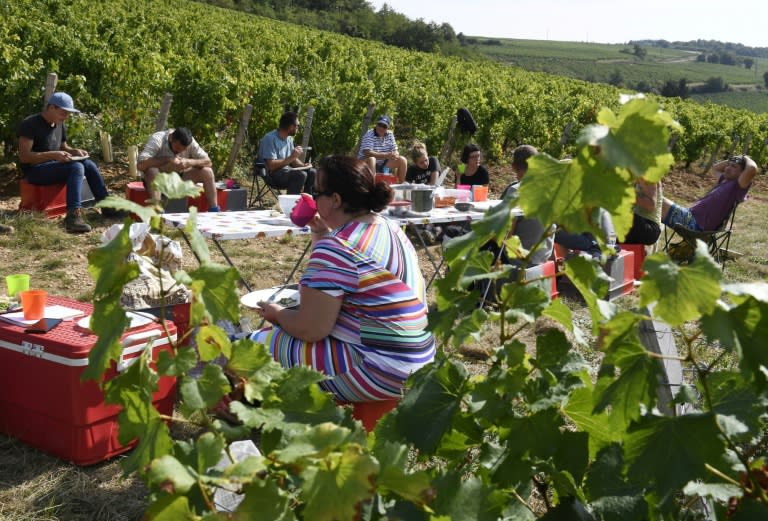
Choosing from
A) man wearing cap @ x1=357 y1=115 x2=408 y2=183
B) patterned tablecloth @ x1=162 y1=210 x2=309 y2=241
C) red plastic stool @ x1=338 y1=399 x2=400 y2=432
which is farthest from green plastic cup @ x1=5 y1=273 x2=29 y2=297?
man wearing cap @ x1=357 y1=115 x2=408 y2=183

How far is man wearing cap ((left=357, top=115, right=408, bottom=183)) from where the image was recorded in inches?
383

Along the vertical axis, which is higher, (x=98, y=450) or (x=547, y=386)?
(x=547, y=386)

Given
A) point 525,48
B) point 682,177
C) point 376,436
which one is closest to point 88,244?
point 376,436

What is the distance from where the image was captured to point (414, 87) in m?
14.9

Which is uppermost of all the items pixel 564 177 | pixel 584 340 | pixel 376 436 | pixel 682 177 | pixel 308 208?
pixel 564 177

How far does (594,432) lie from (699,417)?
246mm

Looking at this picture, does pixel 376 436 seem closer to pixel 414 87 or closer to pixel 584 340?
pixel 584 340

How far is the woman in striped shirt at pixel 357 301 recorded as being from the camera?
253 centimetres

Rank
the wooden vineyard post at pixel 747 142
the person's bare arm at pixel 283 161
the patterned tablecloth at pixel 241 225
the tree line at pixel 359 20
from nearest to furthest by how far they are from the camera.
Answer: the patterned tablecloth at pixel 241 225 < the person's bare arm at pixel 283 161 < the wooden vineyard post at pixel 747 142 < the tree line at pixel 359 20

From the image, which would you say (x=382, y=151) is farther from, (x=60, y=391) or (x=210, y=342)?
(x=210, y=342)

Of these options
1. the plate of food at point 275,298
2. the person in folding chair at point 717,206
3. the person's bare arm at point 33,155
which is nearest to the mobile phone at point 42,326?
the plate of food at point 275,298

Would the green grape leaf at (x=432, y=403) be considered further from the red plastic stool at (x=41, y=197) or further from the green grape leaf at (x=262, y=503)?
the red plastic stool at (x=41, y=197)

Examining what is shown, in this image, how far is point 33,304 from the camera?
116 inches

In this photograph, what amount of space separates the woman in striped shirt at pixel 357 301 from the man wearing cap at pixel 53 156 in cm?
460
